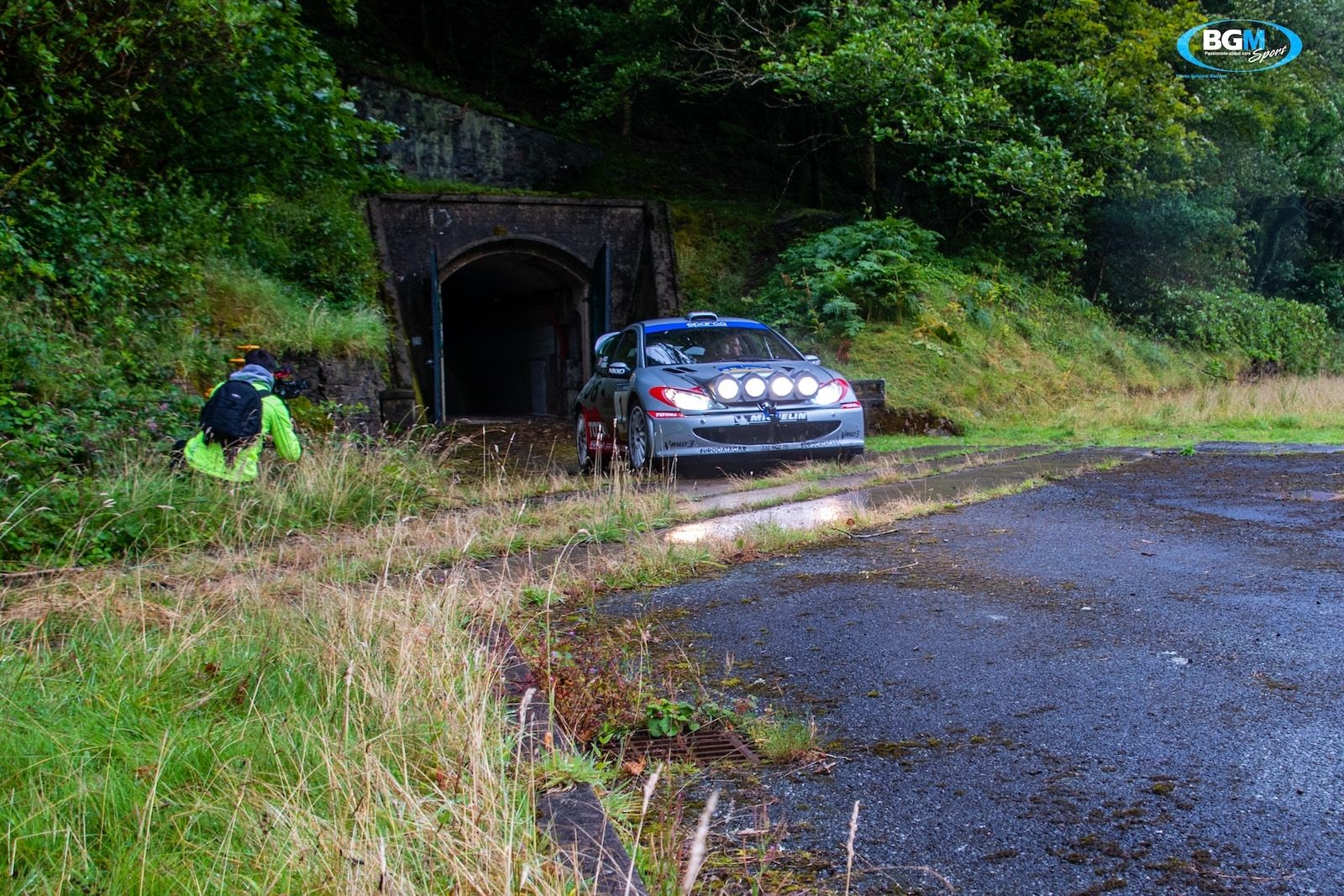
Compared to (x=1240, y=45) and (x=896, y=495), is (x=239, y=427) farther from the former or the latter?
(x=1240, y=45)

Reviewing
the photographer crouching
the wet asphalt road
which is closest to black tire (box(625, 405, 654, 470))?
the photographer crouching

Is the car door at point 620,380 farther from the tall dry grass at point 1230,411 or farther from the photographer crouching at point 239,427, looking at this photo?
the tall dry grass at point 1230,411

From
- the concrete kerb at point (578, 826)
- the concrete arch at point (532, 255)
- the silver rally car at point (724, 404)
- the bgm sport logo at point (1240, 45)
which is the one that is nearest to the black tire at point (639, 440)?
the silver rally car at point (724, 404)

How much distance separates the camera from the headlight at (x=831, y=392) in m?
10.7

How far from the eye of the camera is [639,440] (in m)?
10.9

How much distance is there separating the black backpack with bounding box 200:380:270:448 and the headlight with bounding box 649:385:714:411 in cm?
396

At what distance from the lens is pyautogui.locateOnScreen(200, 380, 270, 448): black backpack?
8.09m

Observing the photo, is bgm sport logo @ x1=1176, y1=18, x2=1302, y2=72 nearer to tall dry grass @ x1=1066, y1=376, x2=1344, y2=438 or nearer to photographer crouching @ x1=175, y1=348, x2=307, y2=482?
tall dry grass @ x1=1066, y1=376, x2=1344, y2=438

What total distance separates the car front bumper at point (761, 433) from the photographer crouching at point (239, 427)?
3.67 meters

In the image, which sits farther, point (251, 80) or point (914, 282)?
point (914, 282)

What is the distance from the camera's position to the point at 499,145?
23.8 meters

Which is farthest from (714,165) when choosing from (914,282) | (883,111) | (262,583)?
(262,583)

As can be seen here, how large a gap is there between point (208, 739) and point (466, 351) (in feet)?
101

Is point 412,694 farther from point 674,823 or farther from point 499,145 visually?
point 499,145
